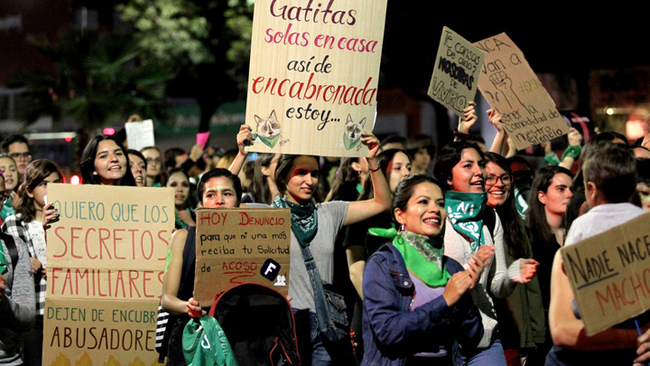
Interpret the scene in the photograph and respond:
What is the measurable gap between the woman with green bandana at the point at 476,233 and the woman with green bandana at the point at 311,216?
1.55ft

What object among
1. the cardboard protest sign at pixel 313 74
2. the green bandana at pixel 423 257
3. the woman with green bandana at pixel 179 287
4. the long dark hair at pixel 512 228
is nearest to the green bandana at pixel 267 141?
the cardboard protest sign at pixel 313 74

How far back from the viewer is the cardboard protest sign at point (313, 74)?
6.30 meters

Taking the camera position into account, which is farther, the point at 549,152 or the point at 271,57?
the point at 549,152

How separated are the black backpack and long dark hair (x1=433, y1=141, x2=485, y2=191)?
143cm

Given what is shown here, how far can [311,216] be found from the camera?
236 inches

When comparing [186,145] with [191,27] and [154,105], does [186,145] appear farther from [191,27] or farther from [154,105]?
[154,105]

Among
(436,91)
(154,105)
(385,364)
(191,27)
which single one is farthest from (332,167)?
(191,27)

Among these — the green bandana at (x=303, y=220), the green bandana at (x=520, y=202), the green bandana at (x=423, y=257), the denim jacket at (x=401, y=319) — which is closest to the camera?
the denim jacket at (x=401, y=319)

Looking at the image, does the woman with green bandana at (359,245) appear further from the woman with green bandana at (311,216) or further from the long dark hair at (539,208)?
the long dark hair at (539,208)

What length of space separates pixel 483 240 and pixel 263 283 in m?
1.40

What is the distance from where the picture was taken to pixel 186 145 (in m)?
34.0

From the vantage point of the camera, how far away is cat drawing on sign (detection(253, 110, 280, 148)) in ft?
20.5

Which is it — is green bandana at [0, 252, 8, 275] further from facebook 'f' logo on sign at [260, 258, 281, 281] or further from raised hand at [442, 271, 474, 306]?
raised hand at [442, 271, 474, 306]

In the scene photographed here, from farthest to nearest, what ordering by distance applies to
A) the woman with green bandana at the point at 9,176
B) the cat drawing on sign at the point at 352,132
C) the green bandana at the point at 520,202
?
the woman with green bandana at the point at 9,176 < the green bandana at the point at 520,202 < the cat drawing on sign at the point at 352,132
